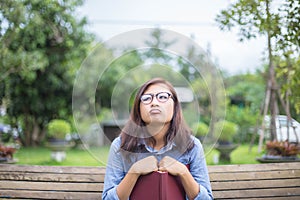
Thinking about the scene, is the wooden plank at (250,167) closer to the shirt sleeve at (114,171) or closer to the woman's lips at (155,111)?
the shirt sleeve at (114,171)

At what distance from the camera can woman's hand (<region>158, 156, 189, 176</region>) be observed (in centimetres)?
141

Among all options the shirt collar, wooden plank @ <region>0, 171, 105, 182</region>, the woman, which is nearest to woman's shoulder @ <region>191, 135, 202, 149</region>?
the woman

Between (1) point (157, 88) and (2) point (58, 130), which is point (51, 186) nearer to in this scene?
(1) point (157, 88)

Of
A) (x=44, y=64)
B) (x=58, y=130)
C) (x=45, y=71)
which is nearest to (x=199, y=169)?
(x=58, y=130)

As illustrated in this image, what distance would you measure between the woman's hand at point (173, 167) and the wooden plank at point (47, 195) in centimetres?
97

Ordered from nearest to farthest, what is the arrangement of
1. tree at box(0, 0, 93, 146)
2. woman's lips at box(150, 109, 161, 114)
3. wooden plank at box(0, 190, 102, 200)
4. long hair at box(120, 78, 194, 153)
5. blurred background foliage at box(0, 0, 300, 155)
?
woman's lips at box(150, 109, 161, 114) → long hair at box(120, 78, 194, 153) → wooden plank at box(0, 190, 102, 200) → blurred background foliage at box(0, 0, 300, 155) → tree at box(0, 0, 93, 146)

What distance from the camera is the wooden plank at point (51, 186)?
89.9 inches

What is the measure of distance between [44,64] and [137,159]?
6.27 metres

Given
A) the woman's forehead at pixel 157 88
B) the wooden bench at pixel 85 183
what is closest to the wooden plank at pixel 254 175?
the wooden bench at pixel 85 183

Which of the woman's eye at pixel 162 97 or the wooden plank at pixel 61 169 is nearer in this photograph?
the woman's eye at pixel 162 97

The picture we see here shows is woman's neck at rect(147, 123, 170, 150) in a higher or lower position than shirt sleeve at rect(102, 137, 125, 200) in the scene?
higher

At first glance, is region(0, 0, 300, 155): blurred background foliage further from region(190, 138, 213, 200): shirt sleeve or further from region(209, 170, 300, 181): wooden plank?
region(190, 138, 213, 200): shirt sleeve

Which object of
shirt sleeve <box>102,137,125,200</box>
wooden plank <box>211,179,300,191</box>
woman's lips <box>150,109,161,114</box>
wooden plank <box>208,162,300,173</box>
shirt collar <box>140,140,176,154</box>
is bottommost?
wooden plank <box>211,179,300,191</box>

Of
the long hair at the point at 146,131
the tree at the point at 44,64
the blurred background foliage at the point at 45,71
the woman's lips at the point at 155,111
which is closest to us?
the woman's lips at the point at 155,111
